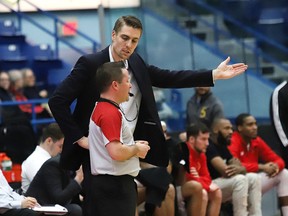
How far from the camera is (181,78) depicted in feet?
18.3

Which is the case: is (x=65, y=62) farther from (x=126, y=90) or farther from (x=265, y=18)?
(x=126, y=90)

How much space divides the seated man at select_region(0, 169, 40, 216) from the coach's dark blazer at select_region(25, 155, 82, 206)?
360 mm

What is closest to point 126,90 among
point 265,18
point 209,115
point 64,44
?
point 209,115

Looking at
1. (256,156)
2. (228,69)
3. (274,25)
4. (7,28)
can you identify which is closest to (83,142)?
(228,69)

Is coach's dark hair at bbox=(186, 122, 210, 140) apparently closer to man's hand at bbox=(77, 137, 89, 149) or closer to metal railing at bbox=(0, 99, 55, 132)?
metal railing at bbox=(0, 99, 55, 132)

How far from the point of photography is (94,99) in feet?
17.7

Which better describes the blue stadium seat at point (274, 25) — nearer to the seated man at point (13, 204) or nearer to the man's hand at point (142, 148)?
the seated man at point (13, 204)

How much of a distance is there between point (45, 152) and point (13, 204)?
109 centimetres

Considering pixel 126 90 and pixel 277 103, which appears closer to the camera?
pixel 126 90

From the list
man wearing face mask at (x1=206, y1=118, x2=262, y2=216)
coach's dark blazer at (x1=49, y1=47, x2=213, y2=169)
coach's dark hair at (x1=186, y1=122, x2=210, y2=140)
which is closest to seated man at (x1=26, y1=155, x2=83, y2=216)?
coach's dark blazer at (x1=49, y1=47, x2=213, y2=169)

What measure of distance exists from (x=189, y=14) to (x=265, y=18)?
2104mm

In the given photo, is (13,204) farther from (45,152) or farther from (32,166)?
(45,152)

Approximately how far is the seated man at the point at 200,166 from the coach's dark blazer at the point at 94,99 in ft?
9.88

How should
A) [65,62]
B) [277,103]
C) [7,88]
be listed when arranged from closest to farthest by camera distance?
[277,103]
[7,88]
[65,62]
